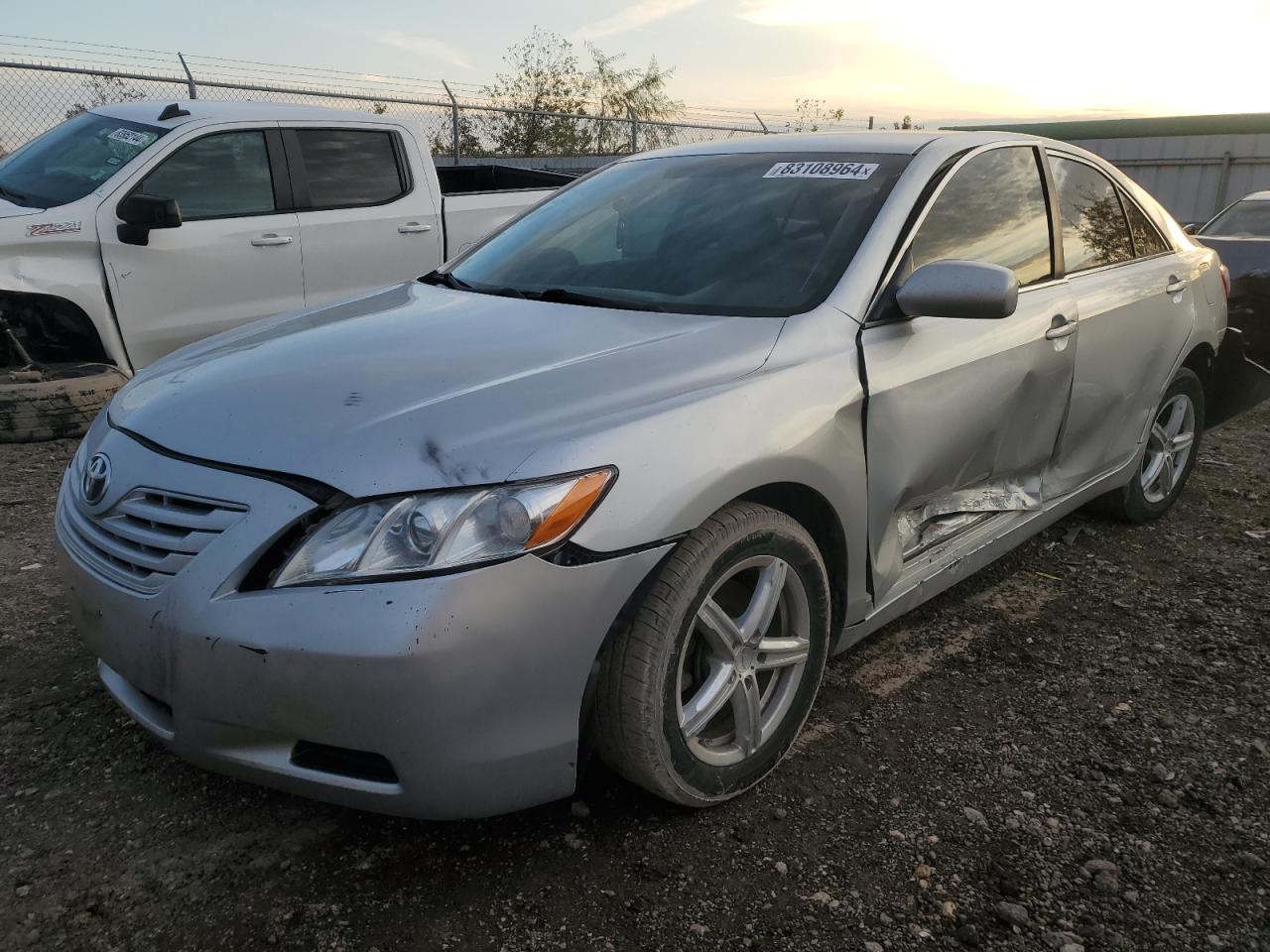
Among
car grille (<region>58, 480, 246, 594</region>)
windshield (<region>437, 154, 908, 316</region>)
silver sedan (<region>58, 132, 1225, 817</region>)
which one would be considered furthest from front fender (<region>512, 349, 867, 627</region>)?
car grille (<region>58, 480, 246, 594</region>)

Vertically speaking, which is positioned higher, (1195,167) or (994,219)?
(994,219)

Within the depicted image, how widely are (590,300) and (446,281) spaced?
0.76 m

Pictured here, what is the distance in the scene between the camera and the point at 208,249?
18.9 ft

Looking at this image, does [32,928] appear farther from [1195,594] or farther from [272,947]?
[1195,594]

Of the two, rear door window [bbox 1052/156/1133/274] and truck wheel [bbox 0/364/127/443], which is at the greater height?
rear door window [bbox 1052/156/1133/274]

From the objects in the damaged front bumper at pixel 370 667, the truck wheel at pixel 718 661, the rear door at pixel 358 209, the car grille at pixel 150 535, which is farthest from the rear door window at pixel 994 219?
the rear door at pixel 358 209

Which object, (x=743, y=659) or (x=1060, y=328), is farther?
(x=1060, y=328)

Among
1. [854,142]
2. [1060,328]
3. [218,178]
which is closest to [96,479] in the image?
[854,142]

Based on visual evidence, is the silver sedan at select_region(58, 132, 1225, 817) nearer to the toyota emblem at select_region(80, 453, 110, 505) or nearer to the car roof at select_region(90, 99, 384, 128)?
the toyota emblem at select_region(80, 453, 110, 505)

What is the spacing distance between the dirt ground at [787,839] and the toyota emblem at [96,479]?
74 cm

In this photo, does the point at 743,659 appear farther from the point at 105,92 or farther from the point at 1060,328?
the point at 105,92

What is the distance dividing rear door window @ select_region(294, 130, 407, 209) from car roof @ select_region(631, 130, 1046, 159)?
3380 millimetres

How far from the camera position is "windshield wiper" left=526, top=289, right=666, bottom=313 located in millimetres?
2830

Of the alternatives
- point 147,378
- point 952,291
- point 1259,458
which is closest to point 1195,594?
point 952,291
